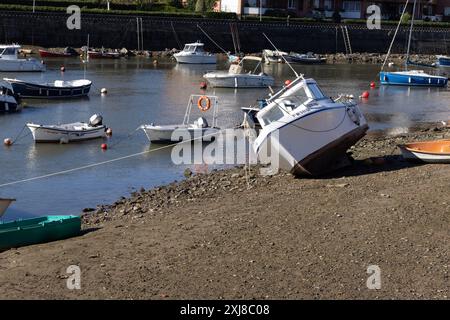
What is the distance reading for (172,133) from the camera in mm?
25984

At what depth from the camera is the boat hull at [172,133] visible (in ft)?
85.0

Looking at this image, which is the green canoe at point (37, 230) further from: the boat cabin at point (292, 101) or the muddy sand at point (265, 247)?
the boat cabin at point (292, 101)

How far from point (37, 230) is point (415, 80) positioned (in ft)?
128

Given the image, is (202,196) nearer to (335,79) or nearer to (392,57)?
(335,79)

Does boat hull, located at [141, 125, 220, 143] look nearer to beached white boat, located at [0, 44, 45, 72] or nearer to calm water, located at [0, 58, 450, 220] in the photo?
calm water, located at [0, 58, 450, 220]

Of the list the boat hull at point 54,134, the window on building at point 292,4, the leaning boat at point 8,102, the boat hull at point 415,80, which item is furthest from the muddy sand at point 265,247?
the window on building at point 292,4

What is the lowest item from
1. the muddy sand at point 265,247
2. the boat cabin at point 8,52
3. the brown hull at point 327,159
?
the muddy sand at point 265,247

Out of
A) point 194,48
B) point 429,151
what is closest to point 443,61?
point 194,48

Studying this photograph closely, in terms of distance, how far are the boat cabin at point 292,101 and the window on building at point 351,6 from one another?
217 ft

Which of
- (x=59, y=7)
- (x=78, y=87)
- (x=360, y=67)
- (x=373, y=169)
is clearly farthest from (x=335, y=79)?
(x=373, y=169)

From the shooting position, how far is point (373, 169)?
729 inches

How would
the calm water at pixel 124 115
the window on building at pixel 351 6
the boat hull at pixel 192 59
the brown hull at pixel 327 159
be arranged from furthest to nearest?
1. the window on building at pixel 351 6
2. the boat hull at pixel 192 59
3. the calm water at pixel 124 115
4. the brown hull at pixel 327 159

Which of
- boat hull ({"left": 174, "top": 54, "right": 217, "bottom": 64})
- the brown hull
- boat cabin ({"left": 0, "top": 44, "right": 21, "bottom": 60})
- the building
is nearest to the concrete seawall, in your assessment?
the building
